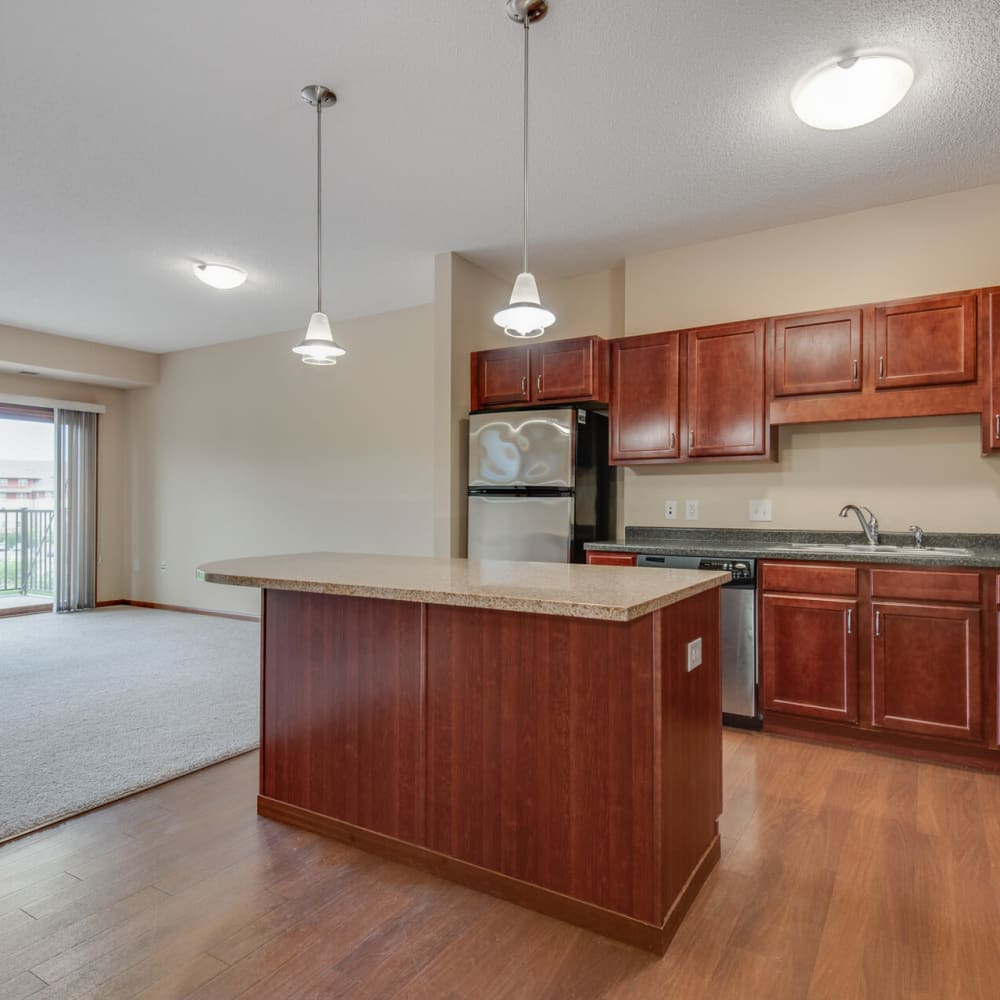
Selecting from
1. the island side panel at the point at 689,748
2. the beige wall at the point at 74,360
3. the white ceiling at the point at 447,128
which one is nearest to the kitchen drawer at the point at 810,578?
the island side panel at the point at 689,748

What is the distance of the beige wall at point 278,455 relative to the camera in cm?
521

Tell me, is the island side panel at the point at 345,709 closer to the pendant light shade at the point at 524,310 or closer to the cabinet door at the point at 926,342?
the pendant light shade at the point at 524,310

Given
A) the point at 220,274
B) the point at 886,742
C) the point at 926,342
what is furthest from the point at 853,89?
the point at 220,274

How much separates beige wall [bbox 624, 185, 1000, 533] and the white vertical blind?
5716mm

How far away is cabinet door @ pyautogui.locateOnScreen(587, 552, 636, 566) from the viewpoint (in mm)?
3432

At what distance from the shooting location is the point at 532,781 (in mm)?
1772

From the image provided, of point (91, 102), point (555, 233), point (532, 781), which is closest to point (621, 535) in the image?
point (555, 233)

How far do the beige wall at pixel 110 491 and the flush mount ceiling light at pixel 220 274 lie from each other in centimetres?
348

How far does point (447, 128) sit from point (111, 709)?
3.36 m

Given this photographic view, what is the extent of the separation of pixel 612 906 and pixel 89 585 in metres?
6.85

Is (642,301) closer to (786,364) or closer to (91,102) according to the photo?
(786,364)

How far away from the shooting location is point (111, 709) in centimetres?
351

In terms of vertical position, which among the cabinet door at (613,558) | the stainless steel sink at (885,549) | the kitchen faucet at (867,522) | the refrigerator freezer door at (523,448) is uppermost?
the refrigerator freezer door at (523,448)

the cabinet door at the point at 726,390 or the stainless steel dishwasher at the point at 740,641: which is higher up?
the cabinet door at the point at 726,390
